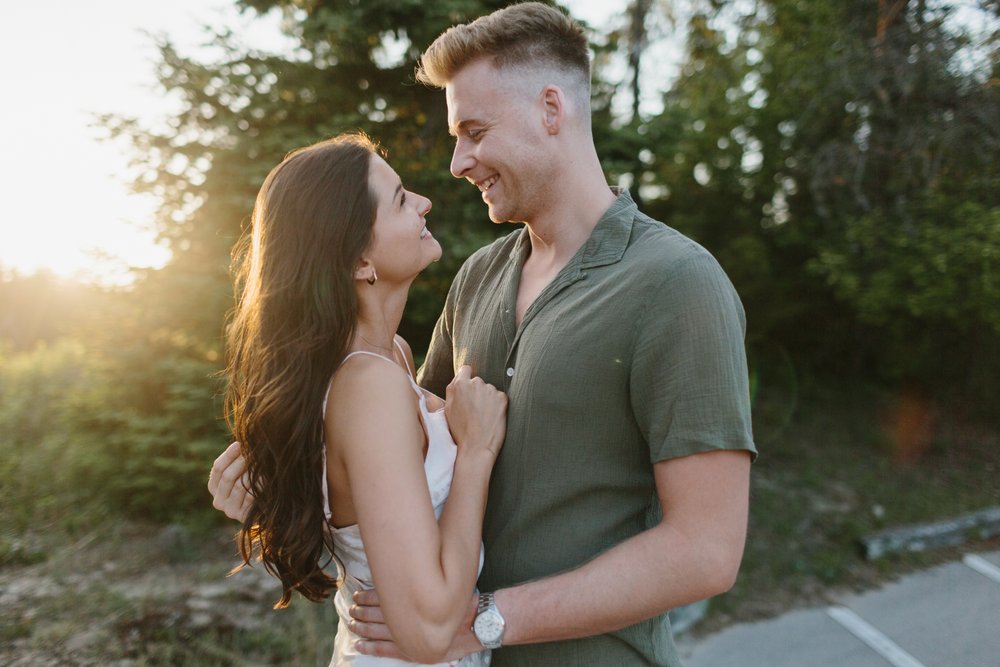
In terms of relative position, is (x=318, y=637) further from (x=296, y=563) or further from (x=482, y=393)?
(x=482, y=393)

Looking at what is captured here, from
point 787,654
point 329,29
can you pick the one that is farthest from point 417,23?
point 787,654

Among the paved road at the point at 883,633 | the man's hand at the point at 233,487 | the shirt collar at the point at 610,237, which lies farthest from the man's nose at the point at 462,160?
the paved road at the point at 883,633

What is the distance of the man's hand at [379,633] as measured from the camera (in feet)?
4.86

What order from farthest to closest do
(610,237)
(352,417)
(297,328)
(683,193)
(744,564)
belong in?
(683,193), (744,564), (610,237), (297,328), (352,417)

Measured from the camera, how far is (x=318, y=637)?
14.8 feet

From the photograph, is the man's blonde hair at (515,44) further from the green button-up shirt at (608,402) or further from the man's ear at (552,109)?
the green button-up shirt at (608,402)

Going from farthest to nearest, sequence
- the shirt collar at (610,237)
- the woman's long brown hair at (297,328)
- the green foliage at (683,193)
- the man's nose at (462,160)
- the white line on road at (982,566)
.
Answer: the white line on road at (982,566)
the green foliage at (683,193)
the man's nose at (462,160)
the shirt collar at (610,237)
the woman's long brown hair at (297,328)

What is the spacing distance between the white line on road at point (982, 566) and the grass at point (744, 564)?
0.16 m

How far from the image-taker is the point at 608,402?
1521mm

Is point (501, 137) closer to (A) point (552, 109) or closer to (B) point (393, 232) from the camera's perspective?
(A) point (552, 109)

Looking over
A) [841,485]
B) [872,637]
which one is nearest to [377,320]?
[872,637]

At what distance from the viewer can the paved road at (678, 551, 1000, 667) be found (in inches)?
206

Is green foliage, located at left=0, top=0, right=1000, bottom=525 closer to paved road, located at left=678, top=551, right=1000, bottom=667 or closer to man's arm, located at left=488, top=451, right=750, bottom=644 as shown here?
paved road, located at left=678, top=551, right=1000, bottom=667

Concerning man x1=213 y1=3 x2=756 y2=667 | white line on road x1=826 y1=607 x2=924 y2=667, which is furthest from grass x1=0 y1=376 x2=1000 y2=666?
man x1=213 y1=3 x2=756 y2=667
